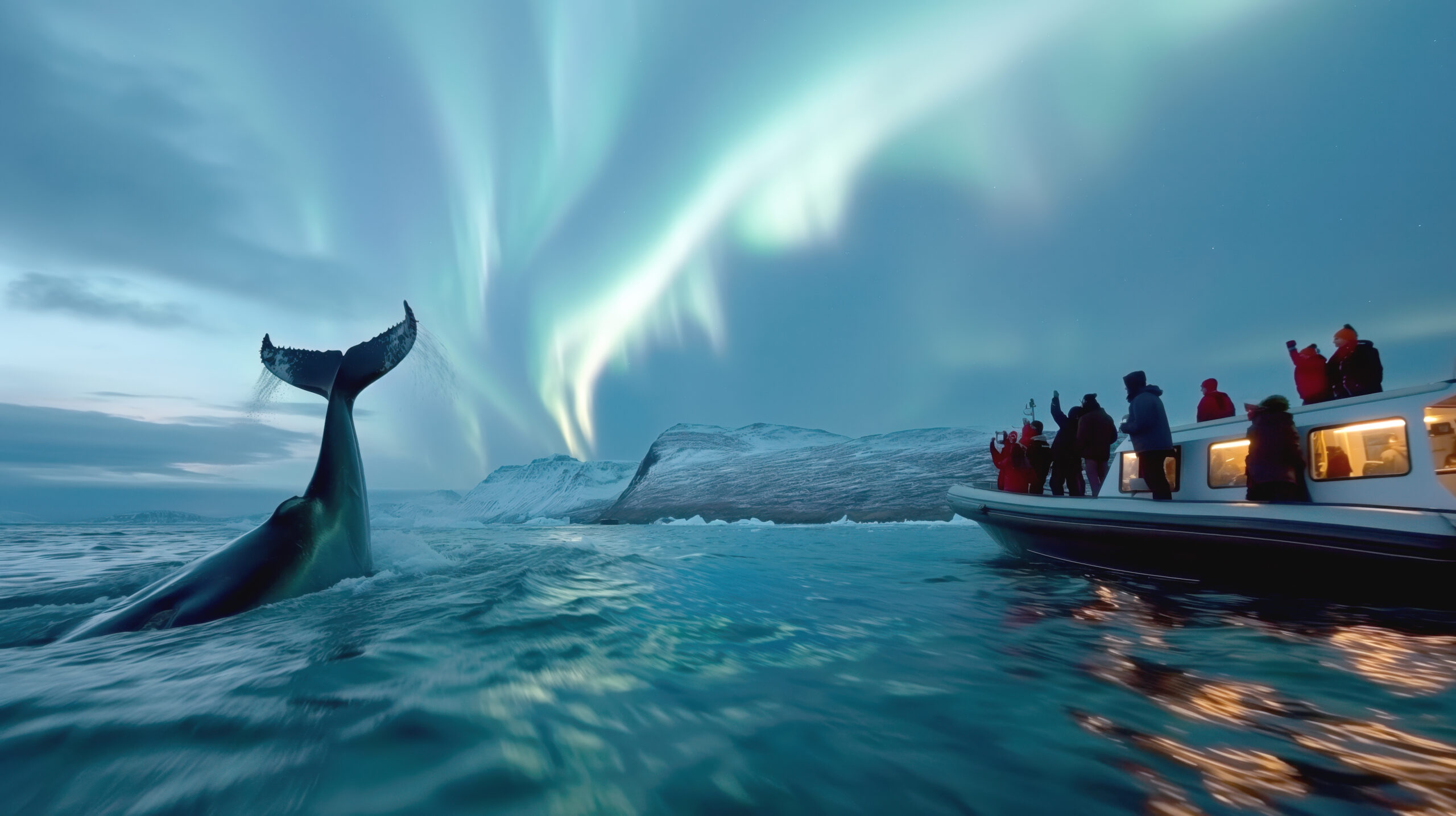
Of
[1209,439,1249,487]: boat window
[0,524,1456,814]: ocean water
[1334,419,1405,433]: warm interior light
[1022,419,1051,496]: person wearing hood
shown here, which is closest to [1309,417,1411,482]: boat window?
[1334,419,1405,433]: warm interior light

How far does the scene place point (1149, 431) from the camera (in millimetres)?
8836

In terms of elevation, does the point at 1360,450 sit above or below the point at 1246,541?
above

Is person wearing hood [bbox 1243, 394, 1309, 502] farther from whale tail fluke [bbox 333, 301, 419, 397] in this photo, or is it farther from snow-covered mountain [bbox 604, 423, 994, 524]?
snow-covered mountain [bbox 604, 423, 994, 524]

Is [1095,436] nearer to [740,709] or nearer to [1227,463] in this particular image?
[1227,463]

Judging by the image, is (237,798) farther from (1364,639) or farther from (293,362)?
(293,362)

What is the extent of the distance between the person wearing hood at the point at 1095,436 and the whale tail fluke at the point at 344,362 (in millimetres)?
11290

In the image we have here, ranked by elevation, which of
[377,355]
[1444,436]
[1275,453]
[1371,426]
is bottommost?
[1275,453]

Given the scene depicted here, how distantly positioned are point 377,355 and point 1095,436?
1214 cm

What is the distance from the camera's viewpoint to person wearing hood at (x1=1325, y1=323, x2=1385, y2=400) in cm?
802

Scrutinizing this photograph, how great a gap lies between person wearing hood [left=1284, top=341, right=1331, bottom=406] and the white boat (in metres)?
1.17

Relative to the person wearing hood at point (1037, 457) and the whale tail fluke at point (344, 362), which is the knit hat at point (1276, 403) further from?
the whale tail fluke at point (344, 362)

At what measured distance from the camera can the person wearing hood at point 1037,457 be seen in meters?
12.4

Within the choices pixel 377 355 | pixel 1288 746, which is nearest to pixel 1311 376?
pixel 1288 746

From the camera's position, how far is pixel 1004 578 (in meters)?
8.49
